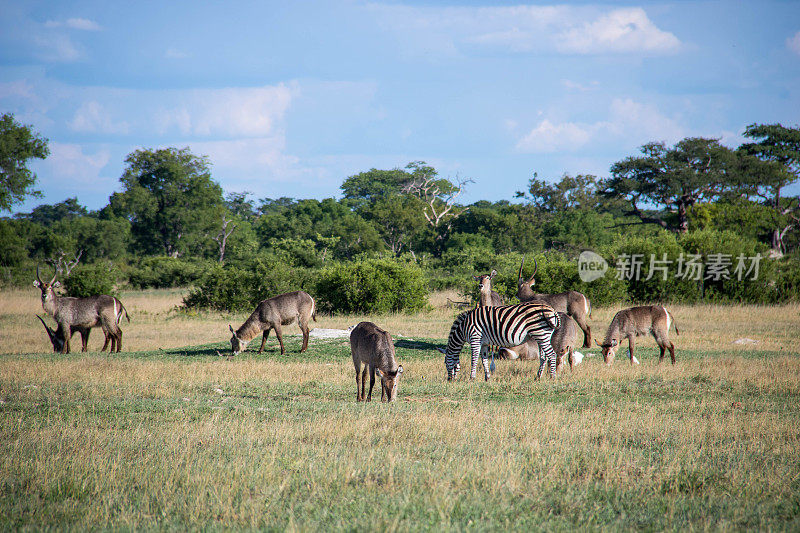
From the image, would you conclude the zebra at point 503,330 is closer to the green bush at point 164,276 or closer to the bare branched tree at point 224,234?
the green bush at point 164,276

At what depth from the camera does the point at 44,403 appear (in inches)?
376

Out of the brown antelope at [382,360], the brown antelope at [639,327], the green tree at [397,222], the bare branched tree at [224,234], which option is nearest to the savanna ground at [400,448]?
the brown antelope at [382,360]

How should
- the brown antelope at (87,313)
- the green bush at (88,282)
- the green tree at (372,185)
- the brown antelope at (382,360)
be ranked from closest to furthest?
1. the brown antelope at (382,360)
2. the brown antelope at (87,313)
3. the green bush at (88,282)
4. the green tree at (372,185)

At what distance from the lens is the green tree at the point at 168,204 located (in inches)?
2381

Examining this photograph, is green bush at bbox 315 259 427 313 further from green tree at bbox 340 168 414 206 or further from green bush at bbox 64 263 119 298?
green tree at bbox 340 168 414 206

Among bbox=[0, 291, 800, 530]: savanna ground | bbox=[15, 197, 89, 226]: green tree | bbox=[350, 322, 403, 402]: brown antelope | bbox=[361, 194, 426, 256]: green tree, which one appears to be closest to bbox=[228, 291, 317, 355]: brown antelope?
bbox=[0, 291, 800, 530]: savanna ground

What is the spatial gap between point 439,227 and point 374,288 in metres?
35.6

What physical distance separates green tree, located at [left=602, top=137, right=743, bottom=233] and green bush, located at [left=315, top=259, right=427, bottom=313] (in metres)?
24.1

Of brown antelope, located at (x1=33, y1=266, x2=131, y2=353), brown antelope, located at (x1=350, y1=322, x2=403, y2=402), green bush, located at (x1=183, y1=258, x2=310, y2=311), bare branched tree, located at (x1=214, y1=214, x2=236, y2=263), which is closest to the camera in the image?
brown antelope, located at (x1=350, y1=322, x2=403, y2=402)

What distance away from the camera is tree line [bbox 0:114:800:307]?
106 ft

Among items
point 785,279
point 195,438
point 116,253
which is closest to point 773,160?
point 785,279

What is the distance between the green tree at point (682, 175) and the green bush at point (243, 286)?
90.8 feet

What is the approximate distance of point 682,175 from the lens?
4341 cm

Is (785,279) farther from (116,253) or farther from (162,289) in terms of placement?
(116,253)
